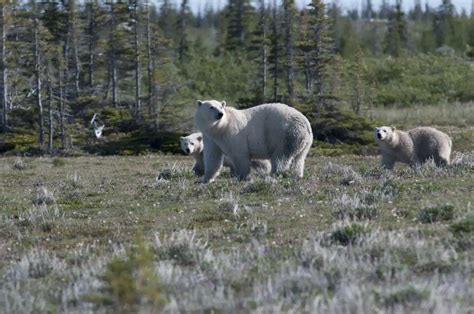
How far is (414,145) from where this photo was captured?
17.3 meters

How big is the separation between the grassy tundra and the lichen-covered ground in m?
0.02

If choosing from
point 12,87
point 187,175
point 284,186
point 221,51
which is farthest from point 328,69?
point 221,51

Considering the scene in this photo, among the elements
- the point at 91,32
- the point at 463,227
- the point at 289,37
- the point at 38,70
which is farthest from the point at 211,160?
the point at 91,32

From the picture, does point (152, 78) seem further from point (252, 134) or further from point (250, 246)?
point (250, 246)

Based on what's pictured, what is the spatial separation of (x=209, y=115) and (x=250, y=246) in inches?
267

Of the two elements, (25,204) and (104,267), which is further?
(25,204)

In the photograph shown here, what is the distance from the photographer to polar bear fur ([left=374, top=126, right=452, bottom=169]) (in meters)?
16.9

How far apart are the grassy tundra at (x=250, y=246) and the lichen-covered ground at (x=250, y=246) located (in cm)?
2

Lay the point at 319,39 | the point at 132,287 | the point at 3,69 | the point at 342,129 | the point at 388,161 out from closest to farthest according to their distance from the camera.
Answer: the point at 132,287 → the point at 388,161 → the point at 342,129 → the point at 3,69 → the point at 319,39

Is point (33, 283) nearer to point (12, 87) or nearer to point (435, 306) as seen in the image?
point (435, 306)

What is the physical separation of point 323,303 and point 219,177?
1088 centimetres

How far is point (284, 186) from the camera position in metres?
12.4

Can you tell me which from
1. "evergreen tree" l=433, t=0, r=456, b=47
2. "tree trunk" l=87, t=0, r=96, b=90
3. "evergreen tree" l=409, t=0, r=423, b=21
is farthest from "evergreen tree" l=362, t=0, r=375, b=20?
"tree trunk" l=87, t=0, r=96, b=90

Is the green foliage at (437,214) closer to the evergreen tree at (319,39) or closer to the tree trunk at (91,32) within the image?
the evergreen tree at (319,39)
